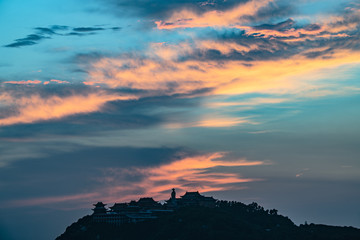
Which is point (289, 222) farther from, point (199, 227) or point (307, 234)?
point (199, 227)

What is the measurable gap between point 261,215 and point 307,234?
110ft

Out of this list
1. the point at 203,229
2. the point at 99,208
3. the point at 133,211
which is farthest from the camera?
the point at 99,208

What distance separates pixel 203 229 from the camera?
489 ft

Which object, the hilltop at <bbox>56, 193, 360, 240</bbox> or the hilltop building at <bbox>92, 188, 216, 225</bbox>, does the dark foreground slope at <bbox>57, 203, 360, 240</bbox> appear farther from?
the hilltop building at <bbox>92, 188, 216, 225</bbox>

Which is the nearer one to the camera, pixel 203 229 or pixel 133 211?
pixel 203 229

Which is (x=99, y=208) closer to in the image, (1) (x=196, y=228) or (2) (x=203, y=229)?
(1) (x=196, y=228)

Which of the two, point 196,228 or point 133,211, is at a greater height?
point 133,211

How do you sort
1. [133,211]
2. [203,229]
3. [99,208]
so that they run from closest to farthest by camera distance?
A: [203,229] → [133,211] → [99,208]

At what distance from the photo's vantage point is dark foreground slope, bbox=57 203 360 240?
148m

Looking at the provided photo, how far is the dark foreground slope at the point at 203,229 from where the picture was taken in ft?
484

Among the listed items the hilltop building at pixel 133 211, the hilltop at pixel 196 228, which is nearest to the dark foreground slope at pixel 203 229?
the hilltop at pixel 196 228

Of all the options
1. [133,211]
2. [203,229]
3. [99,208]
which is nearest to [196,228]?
[203,229]

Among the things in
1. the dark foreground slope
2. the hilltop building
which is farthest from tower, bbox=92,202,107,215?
the dark foreground slope

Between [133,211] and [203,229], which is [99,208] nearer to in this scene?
[133,211]
